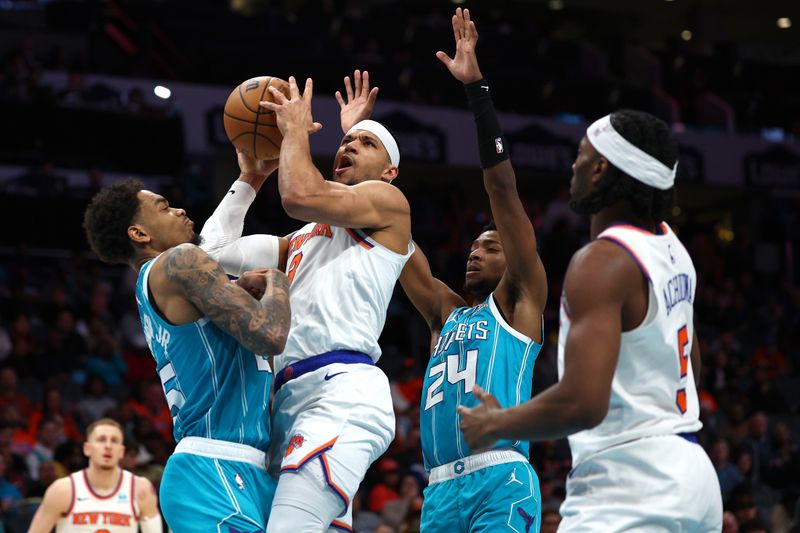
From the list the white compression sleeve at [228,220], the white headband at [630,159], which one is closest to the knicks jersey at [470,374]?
the white compression sleeve at [228,220]

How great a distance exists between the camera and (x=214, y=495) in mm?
4453

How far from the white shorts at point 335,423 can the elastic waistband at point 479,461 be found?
732 mm

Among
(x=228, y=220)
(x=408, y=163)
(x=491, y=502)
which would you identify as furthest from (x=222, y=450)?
(x=408, y=163)

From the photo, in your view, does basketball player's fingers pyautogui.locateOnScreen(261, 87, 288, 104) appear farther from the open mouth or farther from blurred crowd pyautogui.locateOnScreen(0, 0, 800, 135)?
blurred crowd pyautogui.locateOnScreen(0, 0, 800, 135)

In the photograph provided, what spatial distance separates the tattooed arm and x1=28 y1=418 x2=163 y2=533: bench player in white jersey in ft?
15.8

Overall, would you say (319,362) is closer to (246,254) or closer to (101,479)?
(246,254)

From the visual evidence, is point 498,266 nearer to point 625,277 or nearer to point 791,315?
point 625,277

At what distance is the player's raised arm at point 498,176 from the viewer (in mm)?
5160

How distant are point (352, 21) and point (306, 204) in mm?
16506

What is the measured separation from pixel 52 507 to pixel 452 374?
457 centimetres

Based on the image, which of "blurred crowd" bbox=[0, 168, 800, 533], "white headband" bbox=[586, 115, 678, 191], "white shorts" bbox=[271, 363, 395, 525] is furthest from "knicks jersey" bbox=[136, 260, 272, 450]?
"blurred crowd" bbox=[0, 168, 800, 533]

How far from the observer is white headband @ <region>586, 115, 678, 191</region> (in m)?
3.61

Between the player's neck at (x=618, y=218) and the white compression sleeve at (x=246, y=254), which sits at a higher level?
the white compression sleeve at (x=246, y=254)

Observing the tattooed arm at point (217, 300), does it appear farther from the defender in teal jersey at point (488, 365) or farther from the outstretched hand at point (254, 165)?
the defender in teal jersey at point (488, 365)
